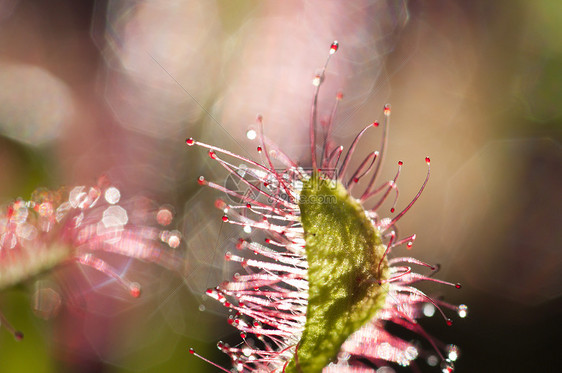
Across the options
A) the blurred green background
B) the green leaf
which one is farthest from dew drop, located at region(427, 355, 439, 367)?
the blurred green background

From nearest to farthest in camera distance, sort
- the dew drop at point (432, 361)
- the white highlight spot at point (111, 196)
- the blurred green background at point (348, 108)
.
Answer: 1. the dew drop at point (432, 361)
2. the white highlight spot at point (111, 196)
3. the blurred green background at point (348, 108)

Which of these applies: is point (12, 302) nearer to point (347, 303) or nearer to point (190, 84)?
point (347, 303)

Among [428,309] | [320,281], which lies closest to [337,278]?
[320,281]

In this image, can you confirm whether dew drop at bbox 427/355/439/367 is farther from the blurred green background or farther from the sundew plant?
the blurred green background

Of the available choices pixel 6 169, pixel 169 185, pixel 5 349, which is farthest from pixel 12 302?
pixel 169 185

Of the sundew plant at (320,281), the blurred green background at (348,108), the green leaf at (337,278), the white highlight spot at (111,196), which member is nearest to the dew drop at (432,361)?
the sundew plant at (320,281)

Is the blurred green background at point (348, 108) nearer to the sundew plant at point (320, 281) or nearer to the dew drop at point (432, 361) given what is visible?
the sundew plant at point (320, 281)

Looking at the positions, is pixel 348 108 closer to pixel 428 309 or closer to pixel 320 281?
pixel 428 309

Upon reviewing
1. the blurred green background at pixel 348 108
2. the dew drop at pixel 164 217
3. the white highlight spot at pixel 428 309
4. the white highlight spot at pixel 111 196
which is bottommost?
the white highlight spot at pixel 111 196
